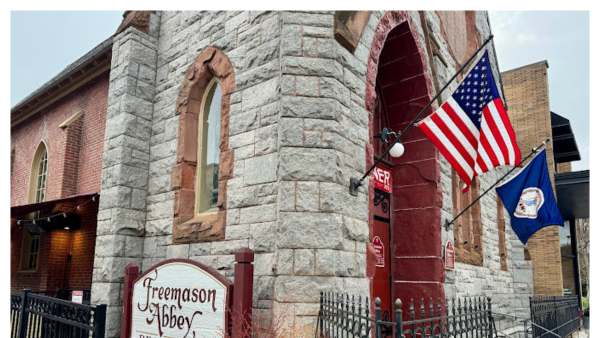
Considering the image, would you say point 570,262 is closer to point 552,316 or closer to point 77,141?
point 552,316

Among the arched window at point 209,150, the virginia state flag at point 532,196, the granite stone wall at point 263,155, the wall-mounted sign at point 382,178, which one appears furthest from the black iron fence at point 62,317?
the virginia state flag at point 532,196

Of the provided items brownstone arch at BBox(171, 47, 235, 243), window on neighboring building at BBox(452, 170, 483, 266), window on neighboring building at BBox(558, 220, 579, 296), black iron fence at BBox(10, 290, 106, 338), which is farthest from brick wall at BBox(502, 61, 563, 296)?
black iron fence at BBox(10, 290, 106, 338)

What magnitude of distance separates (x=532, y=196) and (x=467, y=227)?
2.76 m

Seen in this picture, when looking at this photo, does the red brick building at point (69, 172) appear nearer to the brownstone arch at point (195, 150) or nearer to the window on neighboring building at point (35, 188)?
the window on neighboring building at point (35, 188)

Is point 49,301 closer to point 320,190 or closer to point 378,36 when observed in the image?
point 320,190

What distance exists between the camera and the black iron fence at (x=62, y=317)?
6.41m

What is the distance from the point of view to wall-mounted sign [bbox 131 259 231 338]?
17.0 feet

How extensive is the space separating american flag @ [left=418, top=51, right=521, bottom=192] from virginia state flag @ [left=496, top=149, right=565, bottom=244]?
225 centimetres

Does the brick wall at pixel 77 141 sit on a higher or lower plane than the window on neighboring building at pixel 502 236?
higher

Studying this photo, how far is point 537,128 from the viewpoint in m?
17.8

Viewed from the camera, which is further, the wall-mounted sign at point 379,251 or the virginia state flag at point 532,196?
the virginia state flag at point 532,196

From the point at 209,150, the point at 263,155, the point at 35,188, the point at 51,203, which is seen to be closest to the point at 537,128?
the point at 209,150

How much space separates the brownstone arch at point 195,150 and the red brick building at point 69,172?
144 inches

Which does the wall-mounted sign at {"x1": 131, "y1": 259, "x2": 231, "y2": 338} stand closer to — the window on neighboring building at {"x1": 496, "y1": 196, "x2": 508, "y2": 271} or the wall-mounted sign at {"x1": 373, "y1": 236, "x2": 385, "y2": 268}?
the wall-mounted sign at {"x1": 373, "y1": 236, "x2": 385, "y2": 268}
